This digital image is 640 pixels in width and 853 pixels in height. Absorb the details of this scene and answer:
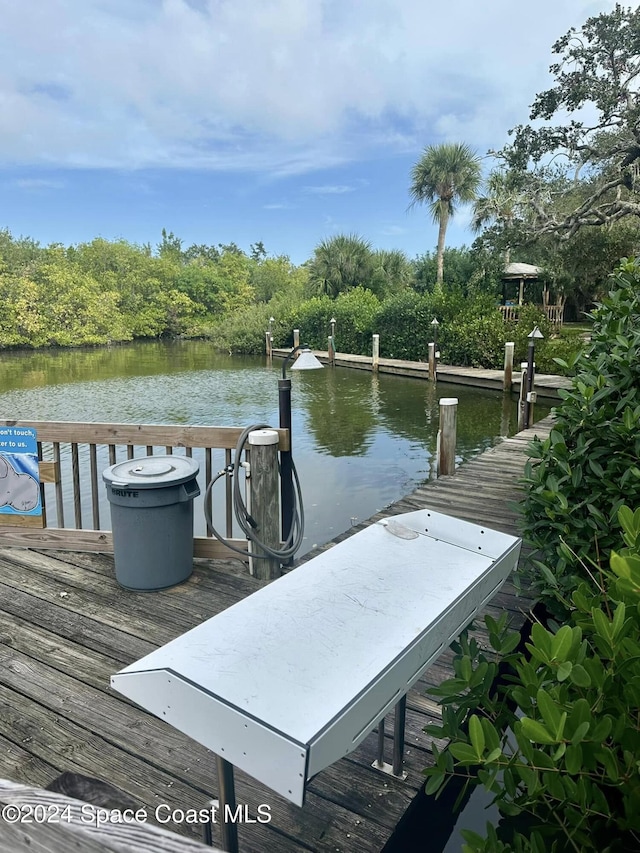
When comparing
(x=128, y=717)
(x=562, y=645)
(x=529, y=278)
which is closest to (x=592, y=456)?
(x=562, y=645)

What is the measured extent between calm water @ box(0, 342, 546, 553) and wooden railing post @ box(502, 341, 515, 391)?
349 millimetres

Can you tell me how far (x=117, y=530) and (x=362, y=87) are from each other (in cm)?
6482

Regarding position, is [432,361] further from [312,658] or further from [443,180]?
[312,658]

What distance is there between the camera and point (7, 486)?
155 inches

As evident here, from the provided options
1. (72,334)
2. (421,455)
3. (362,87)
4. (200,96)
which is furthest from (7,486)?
(200,96)

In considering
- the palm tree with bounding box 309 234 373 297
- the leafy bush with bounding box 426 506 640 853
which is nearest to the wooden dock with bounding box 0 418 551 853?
the leafy bush with bounding box 426 506 640 853

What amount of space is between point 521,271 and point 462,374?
9251mm

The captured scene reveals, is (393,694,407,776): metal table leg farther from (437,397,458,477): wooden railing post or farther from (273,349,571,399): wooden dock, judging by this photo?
(273,349,571,399): wooden dock

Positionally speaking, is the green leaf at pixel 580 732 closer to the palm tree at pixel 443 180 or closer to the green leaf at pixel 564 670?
the green leaf at pixel 564 670

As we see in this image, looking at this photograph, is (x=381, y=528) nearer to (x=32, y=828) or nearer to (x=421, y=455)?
(x=32, y=828)

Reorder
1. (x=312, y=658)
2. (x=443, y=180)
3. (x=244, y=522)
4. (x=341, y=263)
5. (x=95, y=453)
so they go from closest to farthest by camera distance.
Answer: (x=312, y=658) < (x=244, y=522) < (x=95, y=453) < (x=443, y=180) < (x=341, y=263)

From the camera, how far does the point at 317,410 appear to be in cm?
1506

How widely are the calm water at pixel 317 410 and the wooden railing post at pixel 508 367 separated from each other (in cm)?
35

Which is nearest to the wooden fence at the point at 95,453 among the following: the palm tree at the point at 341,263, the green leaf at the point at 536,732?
the green leaf at the point at 536,732
